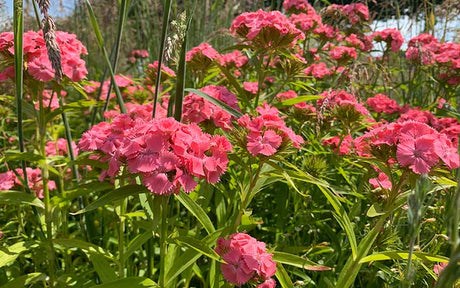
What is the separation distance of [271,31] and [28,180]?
1.33m

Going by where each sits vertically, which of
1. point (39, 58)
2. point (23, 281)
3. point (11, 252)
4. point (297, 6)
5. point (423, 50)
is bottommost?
point (23, 281)

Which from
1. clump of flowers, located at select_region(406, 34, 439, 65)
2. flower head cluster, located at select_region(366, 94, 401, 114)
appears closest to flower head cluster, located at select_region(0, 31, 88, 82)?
flower head cluster, located at select_region(366, 94, 401, 114)

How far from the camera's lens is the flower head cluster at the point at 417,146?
1.18 m

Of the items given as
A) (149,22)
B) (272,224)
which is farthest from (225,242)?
(149,22)

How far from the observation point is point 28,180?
1.85 metres

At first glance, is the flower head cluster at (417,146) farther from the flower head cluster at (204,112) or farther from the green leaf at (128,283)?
the green leaf at (128,283)

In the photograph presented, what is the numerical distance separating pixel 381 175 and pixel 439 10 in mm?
3077

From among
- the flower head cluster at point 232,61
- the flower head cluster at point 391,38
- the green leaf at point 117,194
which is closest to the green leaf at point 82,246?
the green leaf at point 117,194

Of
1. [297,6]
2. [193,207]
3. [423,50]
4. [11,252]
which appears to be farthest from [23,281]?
[297,6]

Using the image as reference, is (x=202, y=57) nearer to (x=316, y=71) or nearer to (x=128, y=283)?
(x=316, y=71)

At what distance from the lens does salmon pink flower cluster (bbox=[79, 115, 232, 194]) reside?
1.00 meters

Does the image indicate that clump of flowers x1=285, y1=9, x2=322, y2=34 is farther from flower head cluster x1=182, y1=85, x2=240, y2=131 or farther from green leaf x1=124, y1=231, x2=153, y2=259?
green leaf x1=124, y1=231, x2=153, y2=259

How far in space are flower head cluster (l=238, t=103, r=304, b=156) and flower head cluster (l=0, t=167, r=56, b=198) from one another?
3.49ft

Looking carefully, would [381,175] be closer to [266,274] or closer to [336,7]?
[266,274]
